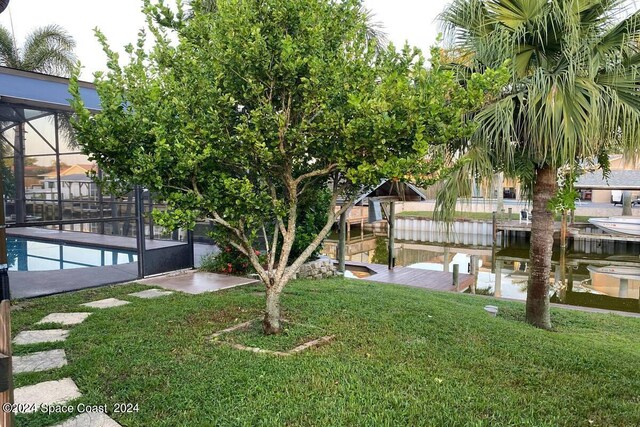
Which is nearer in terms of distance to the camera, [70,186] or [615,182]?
[70,186]

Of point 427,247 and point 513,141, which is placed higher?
point 513,141

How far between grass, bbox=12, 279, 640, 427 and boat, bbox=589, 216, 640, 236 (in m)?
17.2

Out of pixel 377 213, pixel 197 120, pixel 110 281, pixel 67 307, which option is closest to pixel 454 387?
pixel 197 120

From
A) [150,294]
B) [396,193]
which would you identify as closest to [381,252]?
[396,193]

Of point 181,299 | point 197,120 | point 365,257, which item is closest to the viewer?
point 197,120

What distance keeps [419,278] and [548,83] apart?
22.8 feet

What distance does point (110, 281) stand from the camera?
759 cm

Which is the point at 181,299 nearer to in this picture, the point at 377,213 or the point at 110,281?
the point at 110,281

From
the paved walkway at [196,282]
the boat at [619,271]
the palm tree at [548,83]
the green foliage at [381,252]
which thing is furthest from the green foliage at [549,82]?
the green foliage at [381,252]

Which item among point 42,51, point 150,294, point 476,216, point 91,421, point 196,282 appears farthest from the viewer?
point 476,216

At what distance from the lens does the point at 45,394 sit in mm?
3225

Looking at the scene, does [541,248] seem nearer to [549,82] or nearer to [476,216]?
[549,82]

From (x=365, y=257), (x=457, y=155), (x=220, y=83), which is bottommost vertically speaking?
(x=365, y=257)

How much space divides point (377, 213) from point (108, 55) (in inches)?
341
